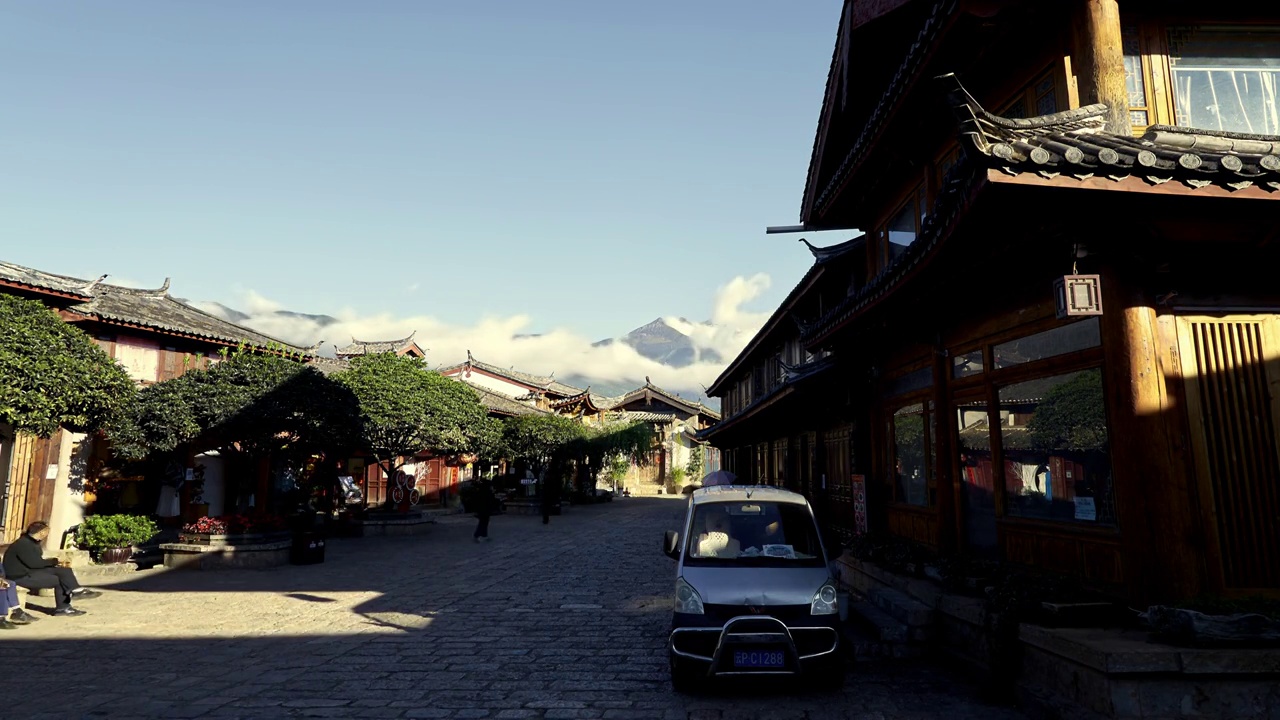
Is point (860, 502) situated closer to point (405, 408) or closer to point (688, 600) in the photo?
point (688, 600)

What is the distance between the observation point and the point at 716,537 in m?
7.49

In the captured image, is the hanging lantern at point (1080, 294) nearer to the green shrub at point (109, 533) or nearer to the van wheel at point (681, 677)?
the van wheel at point (681, 677)

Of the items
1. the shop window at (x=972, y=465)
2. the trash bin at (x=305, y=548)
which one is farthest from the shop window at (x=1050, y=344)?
the trash bin at (x=305, y=548)

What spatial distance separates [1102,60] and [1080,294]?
90.4 inches

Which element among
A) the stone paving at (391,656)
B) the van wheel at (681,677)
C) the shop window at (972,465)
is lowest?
the stone paving at (391,656)

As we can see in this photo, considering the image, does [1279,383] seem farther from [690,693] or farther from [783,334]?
[783,334]

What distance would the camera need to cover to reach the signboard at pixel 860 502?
11.0 m

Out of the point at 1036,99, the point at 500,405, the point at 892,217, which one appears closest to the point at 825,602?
the point at 1036,99

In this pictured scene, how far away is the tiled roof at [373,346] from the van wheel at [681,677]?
36003 mm

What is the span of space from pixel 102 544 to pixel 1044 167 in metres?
17.1

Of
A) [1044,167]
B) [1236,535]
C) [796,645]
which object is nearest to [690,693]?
[796,645]

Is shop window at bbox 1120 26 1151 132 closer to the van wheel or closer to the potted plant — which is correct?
the van wheel

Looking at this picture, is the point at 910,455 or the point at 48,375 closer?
the point at 910,455

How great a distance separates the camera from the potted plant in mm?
14234
